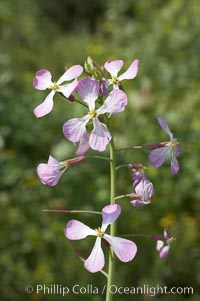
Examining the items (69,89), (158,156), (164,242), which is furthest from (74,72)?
(164,242)

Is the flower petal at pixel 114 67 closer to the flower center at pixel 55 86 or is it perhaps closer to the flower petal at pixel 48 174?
the flower center at pixel 55 86

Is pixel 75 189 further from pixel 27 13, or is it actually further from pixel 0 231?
pixel 27 13

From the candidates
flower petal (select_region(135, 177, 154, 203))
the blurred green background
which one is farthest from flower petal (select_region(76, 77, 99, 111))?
the blurred green background

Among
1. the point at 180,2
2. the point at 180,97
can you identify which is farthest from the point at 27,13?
the point at 180,97

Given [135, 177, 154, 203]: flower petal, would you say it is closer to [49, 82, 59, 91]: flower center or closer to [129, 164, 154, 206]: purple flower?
[129, 164, 154, 206]: purple flower

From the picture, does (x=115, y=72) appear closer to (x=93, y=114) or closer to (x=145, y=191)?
(x=93, y=114)

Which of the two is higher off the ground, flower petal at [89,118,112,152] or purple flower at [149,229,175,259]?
flower petal at [89,118,112,152]
